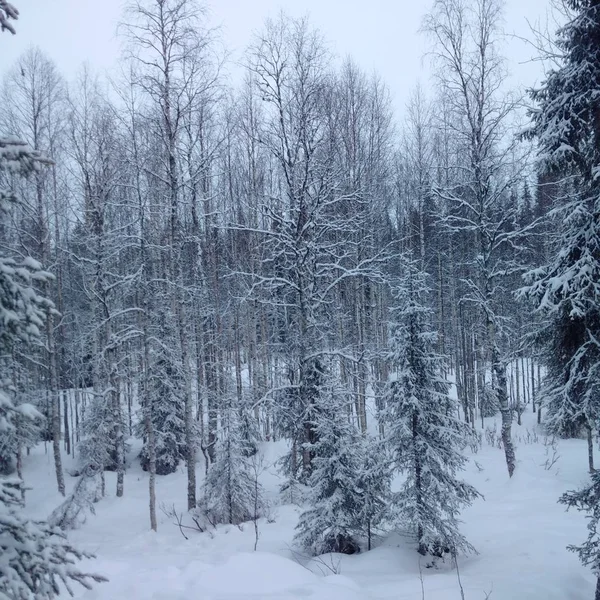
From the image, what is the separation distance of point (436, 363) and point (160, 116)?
10.3 metres

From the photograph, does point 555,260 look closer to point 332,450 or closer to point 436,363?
point 436,363

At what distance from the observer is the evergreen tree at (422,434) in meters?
8.76

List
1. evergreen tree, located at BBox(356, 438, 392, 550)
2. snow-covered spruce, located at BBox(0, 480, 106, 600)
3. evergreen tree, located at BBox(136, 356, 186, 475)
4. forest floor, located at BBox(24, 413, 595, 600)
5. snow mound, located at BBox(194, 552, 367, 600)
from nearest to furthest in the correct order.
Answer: snow-covered spruce, located at BBox(0, 480, 106, 600) < snow mound, located at BBox(194, 552, 367, 600) < forest floor, located at BBox(24, 413, 595, 600) < evergreen tree, located at BBox(356, 438, 392, 550) < evergreen tree, located at BBox(136, 356, 186, 475)

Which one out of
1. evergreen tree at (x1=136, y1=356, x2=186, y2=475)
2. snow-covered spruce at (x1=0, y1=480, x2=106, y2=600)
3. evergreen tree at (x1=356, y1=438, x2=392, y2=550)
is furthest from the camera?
evergreen tree at (x1=136, y1=356, x2=186, y2=475)

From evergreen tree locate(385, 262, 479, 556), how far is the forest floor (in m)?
0.79

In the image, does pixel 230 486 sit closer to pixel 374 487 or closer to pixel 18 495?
pixel 374 487

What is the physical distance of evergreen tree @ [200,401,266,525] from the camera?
12.6 metres

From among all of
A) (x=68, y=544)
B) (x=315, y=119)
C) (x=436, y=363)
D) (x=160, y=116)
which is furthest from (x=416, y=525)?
(x=160, y=116)

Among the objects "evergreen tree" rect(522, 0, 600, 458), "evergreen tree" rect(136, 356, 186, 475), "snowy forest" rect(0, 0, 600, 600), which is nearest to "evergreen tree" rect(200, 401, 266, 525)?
"snowy forest" rect(0, 0, 600, 600)

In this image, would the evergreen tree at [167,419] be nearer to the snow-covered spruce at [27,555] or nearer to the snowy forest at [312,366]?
the snowy forest at [312,366]

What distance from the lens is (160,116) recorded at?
13.4 meters

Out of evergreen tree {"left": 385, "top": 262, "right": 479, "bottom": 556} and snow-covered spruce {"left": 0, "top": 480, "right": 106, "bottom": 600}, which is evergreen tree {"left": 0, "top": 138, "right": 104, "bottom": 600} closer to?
snow-covered spruce {"left": 0, "top": 480, "right": 106, "bottom": 600}

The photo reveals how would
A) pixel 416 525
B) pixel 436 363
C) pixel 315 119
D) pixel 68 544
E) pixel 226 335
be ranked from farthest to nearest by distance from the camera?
pixel 226 335
pixel 315 119
pixel 436 363
pixel 416 525
pixel 68 544

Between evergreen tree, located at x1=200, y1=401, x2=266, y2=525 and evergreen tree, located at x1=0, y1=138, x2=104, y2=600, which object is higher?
evergreen tree, located at x1=0, y1=138, x2=104, y2=600
